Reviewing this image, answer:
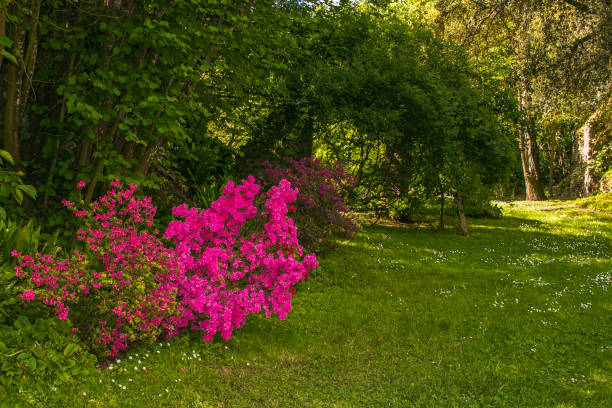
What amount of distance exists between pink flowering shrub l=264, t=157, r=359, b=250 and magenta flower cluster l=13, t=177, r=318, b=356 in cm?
280

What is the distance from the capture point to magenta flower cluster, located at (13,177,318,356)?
437 centimetres

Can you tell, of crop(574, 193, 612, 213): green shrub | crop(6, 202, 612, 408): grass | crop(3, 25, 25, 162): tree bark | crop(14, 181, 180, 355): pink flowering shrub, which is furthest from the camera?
crop(574, 193, 612, 213): green shrub

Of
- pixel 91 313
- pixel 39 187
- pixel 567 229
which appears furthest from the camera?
pixel 567 229

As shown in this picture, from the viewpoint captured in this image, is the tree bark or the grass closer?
the grass

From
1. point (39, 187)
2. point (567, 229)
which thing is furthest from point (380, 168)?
point (39, 187)

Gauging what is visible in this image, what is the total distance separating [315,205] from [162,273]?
444 cm

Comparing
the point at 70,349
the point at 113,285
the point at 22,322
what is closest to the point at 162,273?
the point at 113,285

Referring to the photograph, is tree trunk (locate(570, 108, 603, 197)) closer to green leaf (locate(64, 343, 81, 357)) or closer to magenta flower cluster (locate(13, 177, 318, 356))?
magenta flower cluster (locate(13, 177, 318, 356))

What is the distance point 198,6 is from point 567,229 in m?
13.2

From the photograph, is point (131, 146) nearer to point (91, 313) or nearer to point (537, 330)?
point (91, 313)

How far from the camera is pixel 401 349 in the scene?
552 cm

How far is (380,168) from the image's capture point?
12766mm

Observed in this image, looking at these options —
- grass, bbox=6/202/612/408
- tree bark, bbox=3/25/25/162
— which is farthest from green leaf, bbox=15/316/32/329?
tree bark, bbox=3/25/25/162

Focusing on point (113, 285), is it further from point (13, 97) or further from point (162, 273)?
point (13, 97)
